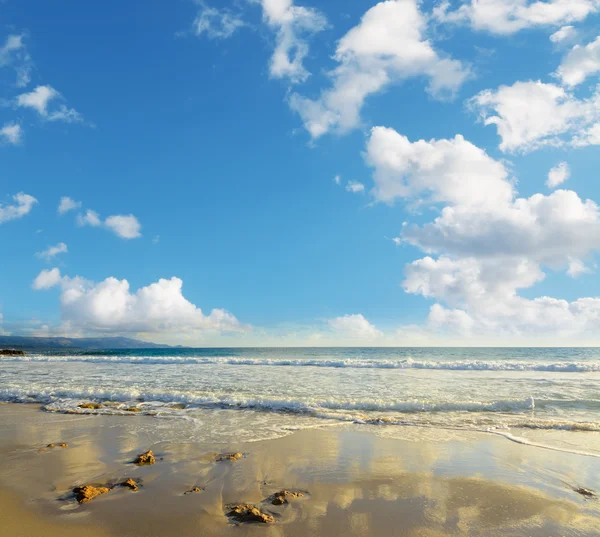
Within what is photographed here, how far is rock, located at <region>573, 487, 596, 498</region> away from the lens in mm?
5688

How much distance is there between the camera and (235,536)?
174 inches

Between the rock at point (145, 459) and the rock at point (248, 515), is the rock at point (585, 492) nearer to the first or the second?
the rock at point (248, 515)

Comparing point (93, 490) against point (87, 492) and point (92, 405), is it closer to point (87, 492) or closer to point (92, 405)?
point (87, 492)

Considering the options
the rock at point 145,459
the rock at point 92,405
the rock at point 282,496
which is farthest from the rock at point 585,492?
the rock at point 92,405

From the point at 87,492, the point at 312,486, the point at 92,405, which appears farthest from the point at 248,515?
the point at 92,405

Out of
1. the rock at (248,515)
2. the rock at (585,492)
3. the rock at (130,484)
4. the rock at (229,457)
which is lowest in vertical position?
the rock at (229,457)

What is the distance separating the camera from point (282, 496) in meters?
5.50

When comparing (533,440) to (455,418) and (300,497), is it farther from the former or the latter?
(300,497)

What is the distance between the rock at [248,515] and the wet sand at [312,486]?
122mm

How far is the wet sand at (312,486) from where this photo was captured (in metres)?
4.69

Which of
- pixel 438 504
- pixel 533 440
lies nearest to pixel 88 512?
pixel 438 504

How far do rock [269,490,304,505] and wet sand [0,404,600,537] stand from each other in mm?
123

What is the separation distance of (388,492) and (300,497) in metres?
1.43

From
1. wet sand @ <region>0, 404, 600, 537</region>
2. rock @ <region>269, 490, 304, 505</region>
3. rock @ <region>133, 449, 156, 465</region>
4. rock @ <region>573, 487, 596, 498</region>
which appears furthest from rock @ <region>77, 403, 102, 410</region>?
rock @ <region>573, 487, 596, 498</region>
